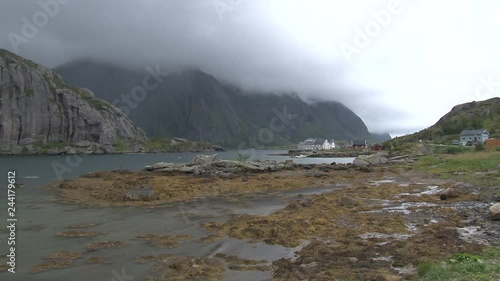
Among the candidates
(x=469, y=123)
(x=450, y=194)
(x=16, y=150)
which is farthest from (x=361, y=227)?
(x=16, y=150)

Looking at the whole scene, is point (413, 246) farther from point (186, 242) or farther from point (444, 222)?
point (186, 242)

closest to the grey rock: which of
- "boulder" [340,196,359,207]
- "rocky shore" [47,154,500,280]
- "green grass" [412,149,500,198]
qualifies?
"rocky shore" [47,154,500,280]

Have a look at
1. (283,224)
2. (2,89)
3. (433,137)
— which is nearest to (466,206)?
(283,224)

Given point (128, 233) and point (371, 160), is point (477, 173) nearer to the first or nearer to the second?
point (128, 233)

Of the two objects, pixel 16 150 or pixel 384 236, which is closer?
pixel 384 236

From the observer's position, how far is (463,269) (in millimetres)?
9594

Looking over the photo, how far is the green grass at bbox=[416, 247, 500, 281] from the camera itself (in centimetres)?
898

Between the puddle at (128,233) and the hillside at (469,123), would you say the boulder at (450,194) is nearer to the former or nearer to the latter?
the puddle at (128,233)

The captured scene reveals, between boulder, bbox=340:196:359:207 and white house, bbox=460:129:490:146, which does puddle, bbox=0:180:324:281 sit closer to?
boulder, bbox=340:196:359:207

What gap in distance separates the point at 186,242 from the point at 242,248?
2.92 meters

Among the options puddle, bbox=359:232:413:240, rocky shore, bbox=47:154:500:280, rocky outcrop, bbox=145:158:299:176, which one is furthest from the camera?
rocky outcrop, bbox=145:158:299:176

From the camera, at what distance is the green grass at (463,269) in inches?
353

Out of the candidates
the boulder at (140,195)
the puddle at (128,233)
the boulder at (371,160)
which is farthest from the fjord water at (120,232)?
the boulder at (371,160)

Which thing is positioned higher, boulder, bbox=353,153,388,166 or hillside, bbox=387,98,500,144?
hillside, bbox=387,98,500,144
